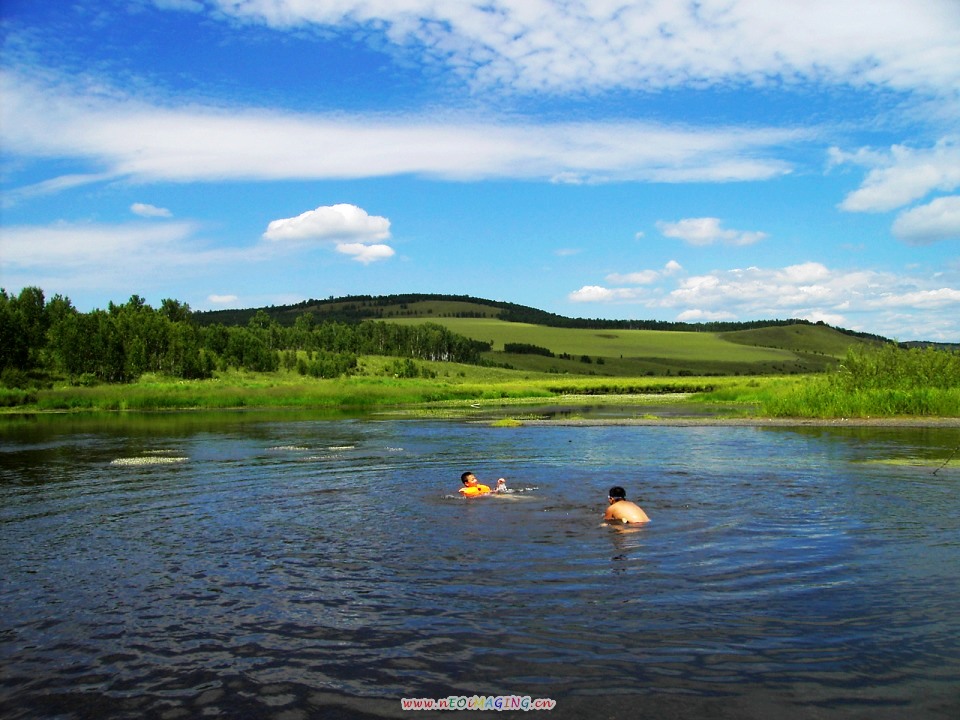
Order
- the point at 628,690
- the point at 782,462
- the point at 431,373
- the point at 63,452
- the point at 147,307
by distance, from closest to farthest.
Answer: the point at 628,690 < the point at 782,462 < the point at 63,452 < the point at 147,307 < the point at 431,373

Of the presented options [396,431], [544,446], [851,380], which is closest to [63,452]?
[396,431]

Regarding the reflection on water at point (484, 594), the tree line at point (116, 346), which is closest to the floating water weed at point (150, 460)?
the reflection on water at point (484, 594)

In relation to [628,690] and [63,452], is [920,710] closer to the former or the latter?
[628,690]

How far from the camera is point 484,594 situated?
12.4 meters

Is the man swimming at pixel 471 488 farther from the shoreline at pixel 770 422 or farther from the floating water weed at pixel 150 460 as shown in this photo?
the shoreline at pixel 770 422

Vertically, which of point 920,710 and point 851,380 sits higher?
point 851,380

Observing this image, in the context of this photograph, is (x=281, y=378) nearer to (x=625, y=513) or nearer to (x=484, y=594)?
(x=625, y=513)

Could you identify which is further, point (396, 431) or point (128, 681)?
point (396, 431)

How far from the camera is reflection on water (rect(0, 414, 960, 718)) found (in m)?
8.86

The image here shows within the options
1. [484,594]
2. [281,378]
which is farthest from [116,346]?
[484,594]

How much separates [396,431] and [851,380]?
98.9ft

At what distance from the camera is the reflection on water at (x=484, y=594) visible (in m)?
8.86

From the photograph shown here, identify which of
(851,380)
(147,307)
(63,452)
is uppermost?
(147,307)

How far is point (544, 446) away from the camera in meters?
37.6
